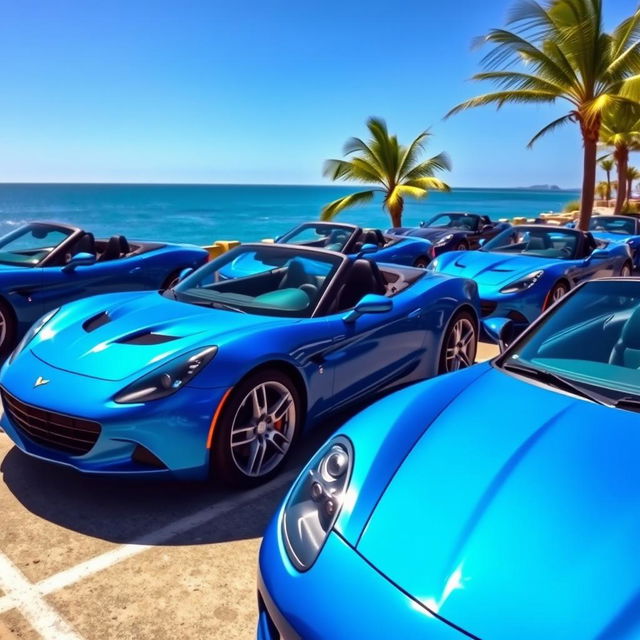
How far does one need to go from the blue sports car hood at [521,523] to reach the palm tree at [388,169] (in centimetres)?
1880

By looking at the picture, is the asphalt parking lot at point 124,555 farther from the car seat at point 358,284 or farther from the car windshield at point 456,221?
the car windshield at point 456,221

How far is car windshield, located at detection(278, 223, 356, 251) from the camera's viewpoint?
979cm

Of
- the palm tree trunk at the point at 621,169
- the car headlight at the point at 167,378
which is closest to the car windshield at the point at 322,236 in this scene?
the car headlight at the point at 167,378

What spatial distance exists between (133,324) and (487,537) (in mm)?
2605

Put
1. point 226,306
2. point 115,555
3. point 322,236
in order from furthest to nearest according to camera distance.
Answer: point 322,236 → point 226,306 → point 115,555

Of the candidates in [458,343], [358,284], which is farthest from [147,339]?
[458,343]

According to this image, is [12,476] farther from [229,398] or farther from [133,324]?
[229,398]

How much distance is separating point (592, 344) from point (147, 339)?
2.33 m

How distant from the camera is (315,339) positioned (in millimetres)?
3701

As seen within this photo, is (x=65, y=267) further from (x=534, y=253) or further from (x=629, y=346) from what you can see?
(x=534, y=253)

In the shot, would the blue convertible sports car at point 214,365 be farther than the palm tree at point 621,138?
No

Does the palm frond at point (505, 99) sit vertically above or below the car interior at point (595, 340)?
above

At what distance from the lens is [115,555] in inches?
110

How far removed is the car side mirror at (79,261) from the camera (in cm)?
647
